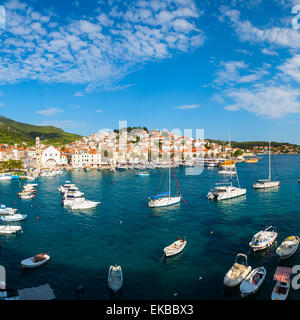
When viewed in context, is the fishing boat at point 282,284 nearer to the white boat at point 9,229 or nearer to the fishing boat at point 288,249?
the fishing boat at point 288,249

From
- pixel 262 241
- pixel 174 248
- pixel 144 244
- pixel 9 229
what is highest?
pixel 262 241

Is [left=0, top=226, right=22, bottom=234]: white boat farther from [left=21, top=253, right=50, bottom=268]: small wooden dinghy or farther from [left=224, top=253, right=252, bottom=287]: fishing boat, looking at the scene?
[left=224, top=253, right=252, bottom=287]: fishing boat

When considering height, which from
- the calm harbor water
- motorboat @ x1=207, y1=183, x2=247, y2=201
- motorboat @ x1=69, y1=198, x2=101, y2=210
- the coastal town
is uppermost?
the coastal town

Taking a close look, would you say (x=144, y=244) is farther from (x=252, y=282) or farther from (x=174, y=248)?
(x=252, y=282)

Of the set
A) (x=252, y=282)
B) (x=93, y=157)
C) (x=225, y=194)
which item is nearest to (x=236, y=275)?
(x=252, y=282)

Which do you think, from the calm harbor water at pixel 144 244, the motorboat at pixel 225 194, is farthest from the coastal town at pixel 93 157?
the calm harbor water at pixel 144 244

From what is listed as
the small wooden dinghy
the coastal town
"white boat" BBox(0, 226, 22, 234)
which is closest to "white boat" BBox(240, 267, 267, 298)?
the small wooden dinghy
